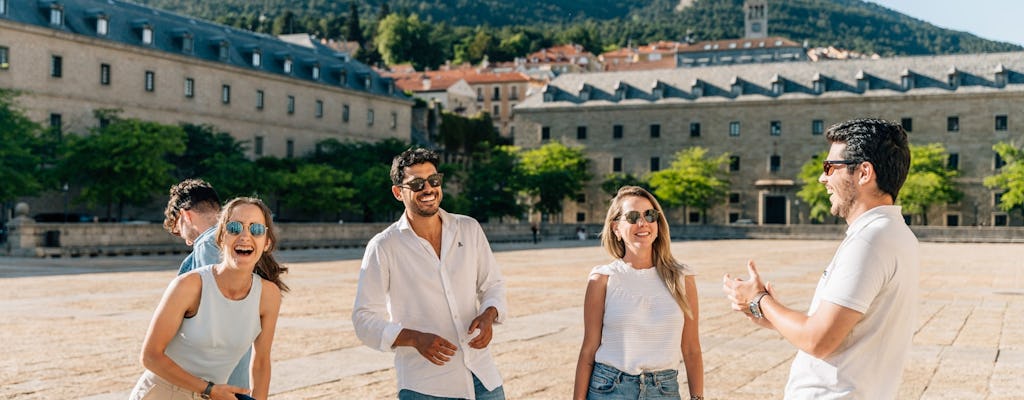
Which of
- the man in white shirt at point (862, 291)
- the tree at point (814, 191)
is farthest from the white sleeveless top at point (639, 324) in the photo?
the tree at point (814, 191)

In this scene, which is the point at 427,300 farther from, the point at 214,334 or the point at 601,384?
the point at 214,334

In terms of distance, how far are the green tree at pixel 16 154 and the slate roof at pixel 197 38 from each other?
6804 millimetres

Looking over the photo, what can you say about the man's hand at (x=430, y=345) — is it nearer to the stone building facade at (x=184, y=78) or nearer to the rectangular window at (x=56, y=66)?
the stone building facade at (x=184, y=78)

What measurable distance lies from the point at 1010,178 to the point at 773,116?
1756cm

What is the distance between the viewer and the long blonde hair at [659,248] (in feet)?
15.9

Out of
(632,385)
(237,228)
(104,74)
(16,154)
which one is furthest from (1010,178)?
(237,228)

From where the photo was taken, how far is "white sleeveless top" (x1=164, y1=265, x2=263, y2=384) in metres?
4.18

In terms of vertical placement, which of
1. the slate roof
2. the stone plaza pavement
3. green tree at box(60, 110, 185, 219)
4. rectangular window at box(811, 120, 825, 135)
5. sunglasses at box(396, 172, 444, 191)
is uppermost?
the slate roof

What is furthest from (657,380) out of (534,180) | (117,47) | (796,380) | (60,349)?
(534,180)

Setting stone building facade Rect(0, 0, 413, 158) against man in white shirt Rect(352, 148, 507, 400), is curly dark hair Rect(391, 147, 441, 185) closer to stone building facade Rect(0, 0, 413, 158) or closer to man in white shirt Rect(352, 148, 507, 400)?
man in white shirt Rect(352, 148, 507, 400)

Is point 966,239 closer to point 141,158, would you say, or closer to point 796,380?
point 141,158

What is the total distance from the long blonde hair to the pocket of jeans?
48 centimetres

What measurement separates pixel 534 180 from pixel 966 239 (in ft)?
94.6

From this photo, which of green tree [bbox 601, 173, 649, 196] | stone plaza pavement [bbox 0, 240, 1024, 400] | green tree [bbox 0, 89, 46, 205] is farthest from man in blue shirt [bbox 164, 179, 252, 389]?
green tree [bbox 601, 173, 649, 196]
